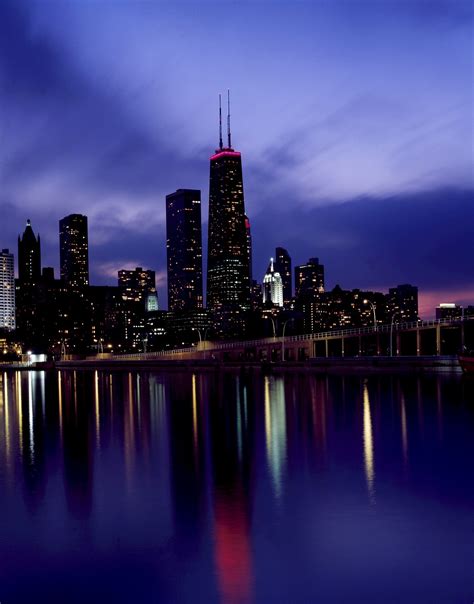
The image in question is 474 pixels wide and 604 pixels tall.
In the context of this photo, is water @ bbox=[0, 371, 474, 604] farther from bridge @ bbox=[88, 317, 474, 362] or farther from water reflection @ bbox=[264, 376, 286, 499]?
bridge @ bbox=[88, 317, 474, 362]

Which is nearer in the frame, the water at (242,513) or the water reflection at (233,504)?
the water at (242,513)

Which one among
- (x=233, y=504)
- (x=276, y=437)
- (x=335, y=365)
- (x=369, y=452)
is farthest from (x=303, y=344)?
(x=233, y=504)

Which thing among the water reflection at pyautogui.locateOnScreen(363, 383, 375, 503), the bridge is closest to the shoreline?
the bridge

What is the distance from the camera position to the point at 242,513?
1565cm

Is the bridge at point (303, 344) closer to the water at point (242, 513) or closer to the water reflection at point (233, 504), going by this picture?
the water reflection at point (233, 504)

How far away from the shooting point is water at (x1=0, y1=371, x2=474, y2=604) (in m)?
11.4

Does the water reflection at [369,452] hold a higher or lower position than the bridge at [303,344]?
lower

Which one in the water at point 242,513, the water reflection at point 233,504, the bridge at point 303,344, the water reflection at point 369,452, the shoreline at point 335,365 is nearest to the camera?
the water at point 242,513

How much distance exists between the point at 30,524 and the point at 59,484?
4237 mm

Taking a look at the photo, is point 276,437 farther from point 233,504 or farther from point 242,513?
point 242,513

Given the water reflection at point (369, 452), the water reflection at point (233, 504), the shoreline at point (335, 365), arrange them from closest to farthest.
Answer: the water reflection at point (233, 504), the water reflection at point (369, 452), the shoreline at point (335, 365)

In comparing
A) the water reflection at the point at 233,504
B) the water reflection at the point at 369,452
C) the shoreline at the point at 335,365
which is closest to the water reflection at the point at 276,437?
the water reflection at the point at 233,504

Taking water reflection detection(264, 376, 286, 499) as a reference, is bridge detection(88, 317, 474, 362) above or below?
above

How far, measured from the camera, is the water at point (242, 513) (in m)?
11.4
